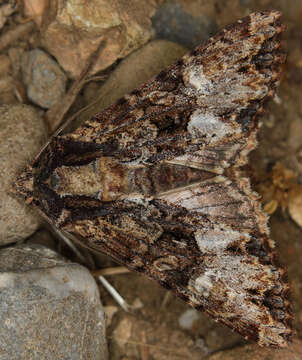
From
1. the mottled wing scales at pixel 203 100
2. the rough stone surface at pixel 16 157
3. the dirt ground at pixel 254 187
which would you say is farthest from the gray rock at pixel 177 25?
the rough stone surface at pixel 16 157

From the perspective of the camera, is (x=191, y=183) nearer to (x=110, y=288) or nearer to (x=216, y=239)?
(x=216, y=239)

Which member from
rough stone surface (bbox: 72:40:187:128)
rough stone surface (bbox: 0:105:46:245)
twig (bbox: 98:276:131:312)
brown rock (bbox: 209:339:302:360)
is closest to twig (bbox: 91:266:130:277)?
twig (bbox: 98:276:131:312)

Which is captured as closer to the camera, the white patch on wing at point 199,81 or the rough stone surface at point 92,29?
the white patch on wing at point 199,81

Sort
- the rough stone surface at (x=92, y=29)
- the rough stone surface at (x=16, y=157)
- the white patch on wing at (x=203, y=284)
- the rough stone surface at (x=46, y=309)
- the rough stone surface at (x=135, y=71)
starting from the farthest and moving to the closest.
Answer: the rough stone surface at (x=135, y=71)
the rough stone surface at (x=92, y=29)
the rough stone surface at (x=16, y=157)
the white patch on wing at (x=203, y=284)
the rough stone surface at (x=46, y=309)

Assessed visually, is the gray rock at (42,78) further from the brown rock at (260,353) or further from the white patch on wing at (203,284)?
the brown rock at (260,353)

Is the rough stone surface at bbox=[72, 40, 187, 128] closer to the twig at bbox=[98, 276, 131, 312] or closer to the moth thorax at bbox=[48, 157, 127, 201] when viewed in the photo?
the moth thorax at bbox=[48, 157, 127, 201]

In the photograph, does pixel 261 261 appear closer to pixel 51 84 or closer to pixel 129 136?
pixel 129 136
